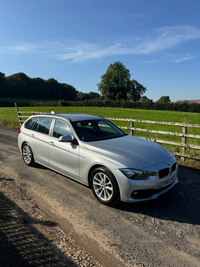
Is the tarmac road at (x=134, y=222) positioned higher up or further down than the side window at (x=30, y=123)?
further down

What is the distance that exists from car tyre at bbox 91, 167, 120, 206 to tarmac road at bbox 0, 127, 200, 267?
0.16 m

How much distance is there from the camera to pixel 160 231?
9.78 ft

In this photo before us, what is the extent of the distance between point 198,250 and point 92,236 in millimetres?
1424

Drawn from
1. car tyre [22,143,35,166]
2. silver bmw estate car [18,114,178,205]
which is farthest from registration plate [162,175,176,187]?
car tyre [22,143,35,166]

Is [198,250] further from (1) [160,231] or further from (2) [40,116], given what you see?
(2) [40,116]

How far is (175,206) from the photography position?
3.68 meters

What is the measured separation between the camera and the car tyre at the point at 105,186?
3482mm

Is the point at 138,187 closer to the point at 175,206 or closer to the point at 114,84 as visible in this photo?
the point at 175,206

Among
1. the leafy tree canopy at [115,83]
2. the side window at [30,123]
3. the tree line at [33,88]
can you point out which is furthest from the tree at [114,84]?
the side window at [30,123]

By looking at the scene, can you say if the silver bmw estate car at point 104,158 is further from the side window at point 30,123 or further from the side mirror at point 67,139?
Result: the side window at point 30,123

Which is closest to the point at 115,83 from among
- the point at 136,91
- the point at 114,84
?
the point at 114,84

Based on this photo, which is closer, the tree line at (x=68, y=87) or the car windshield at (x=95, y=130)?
the car windshield at (x=95, y=130)

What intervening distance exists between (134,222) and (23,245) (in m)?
1.68

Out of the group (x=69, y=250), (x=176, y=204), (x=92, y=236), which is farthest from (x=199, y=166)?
(x=69, y=250)
